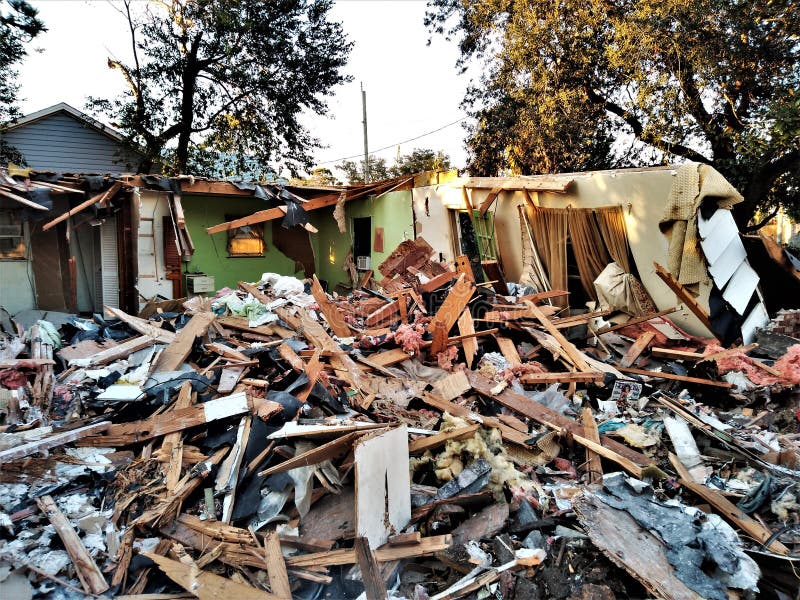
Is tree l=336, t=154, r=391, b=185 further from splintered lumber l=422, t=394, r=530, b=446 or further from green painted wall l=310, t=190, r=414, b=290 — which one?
splintered lumber l=422, t=394, r=530, b=446

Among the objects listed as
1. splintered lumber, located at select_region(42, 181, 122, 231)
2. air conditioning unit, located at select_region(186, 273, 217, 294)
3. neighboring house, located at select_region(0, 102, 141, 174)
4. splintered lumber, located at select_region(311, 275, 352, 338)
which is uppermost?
neighboring house, located at select_region(0, 102, 141, 174)

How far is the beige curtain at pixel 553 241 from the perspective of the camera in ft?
31.9

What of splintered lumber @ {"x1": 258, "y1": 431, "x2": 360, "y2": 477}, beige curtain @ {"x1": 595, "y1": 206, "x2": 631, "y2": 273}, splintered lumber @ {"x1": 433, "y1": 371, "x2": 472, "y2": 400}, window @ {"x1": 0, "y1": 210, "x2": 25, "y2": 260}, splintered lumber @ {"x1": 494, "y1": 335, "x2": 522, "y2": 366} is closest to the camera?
splintered lumber @ {"x1": 258, "y1": 431, "x2": 360, "y2": 477}

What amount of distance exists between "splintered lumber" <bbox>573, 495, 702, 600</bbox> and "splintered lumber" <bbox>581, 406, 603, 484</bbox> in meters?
0.68

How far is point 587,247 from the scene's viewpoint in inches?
373

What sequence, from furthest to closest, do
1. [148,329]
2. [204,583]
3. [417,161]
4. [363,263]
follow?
[417,161]
[363,263]
[148,329]
[204,583]

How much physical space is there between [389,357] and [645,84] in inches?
390

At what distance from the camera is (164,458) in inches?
167

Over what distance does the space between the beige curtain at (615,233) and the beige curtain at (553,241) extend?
0.71m

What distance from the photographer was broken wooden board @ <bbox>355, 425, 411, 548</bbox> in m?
3.37

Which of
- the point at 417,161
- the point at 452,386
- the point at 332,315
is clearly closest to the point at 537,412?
the point at 452,386

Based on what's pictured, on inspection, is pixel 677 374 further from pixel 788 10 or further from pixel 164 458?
pixel 788 10

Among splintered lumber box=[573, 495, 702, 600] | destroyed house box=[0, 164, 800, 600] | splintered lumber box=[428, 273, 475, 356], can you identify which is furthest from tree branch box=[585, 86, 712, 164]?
splintered lumber box=[573, 495, 702, 600]

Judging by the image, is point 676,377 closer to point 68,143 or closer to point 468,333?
point 468,333
